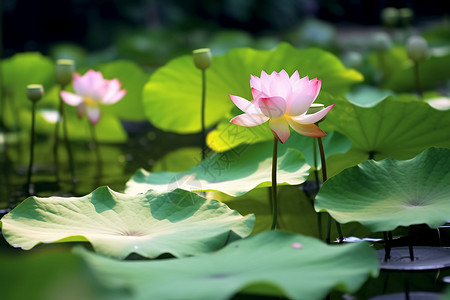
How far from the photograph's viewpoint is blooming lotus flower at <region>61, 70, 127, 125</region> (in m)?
1.73

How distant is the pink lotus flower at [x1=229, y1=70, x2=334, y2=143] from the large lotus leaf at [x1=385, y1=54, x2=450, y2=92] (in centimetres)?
146

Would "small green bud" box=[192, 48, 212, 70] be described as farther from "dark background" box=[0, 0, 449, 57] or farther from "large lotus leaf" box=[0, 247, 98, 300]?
"dark background" box=[0, 0, 449, 57]

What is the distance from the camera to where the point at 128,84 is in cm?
217

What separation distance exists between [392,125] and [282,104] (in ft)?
1.20

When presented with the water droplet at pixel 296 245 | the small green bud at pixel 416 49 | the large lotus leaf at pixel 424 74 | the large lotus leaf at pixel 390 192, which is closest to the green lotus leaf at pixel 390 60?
the large lotus leaf at pixel 424 74

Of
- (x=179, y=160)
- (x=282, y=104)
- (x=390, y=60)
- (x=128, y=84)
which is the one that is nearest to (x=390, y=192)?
(x=282, y=104)

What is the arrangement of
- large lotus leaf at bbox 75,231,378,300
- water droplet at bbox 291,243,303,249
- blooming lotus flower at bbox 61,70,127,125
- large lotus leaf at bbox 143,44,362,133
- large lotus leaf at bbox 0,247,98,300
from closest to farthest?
large lotus leaf at bbox 0,247,98,300
large lotus leaf at bbox 75,231,378,300
water droplet at bbox 291,243,303,249
large lotus leaf at bbox 143,44,362,133
blooming lotus flower at bbox 61,70,127,125

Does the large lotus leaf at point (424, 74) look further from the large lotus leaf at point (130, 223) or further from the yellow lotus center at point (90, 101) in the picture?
the large lotus leaf at point (130, 223)

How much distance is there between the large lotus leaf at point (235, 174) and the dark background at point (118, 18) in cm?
382

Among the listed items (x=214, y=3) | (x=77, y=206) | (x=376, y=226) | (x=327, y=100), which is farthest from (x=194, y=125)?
(x=214, y=3)

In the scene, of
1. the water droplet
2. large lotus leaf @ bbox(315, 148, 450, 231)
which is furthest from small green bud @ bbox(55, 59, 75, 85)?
the water droplet

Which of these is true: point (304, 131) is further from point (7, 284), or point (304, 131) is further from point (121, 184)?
point (121, 184)

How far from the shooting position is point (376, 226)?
2.91ft

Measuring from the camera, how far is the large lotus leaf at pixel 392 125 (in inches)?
47.3
